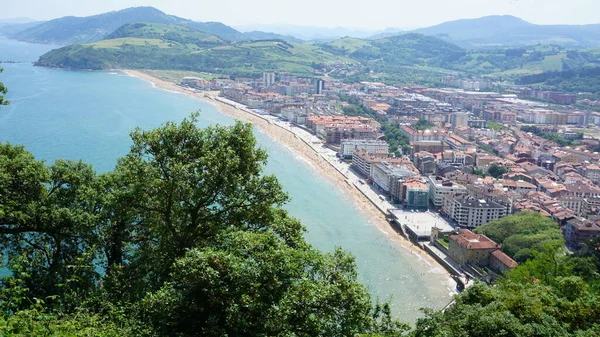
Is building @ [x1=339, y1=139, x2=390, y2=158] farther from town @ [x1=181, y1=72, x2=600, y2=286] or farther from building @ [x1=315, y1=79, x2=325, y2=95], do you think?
building @ [x1=315, y1=79, x2=325, y2=95]

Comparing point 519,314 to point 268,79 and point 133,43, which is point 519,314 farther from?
point 133,43

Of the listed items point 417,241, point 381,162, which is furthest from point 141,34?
point 417,241

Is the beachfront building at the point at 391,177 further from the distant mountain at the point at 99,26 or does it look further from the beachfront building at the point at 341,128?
the distant mountain at the point at 99,26

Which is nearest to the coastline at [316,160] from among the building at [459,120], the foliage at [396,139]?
the foliage at [396,139]

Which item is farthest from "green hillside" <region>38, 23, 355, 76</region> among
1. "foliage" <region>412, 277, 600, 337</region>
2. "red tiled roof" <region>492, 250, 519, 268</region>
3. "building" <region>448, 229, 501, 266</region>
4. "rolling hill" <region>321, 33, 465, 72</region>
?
"foliage" <region>412, 277, 600, 337</region>

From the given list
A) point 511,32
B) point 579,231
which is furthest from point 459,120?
point 511,32

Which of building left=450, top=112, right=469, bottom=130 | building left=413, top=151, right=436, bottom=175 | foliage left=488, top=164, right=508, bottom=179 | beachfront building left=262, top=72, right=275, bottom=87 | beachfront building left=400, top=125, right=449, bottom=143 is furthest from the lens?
beachfront building left=262, top=72, right=275, bottom=87
